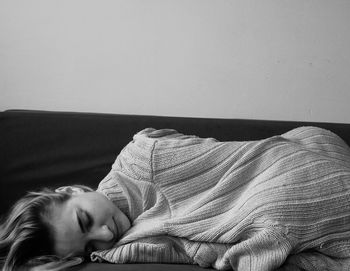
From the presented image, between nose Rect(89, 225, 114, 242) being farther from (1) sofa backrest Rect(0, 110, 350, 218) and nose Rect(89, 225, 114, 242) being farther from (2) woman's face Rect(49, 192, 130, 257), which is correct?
(1) sofa backrest Rect(0, 110, 350, 218)

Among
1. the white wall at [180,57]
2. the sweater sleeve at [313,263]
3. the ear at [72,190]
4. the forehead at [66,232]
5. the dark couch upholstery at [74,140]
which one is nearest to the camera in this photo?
A: the sweater sleeve at [313,263]

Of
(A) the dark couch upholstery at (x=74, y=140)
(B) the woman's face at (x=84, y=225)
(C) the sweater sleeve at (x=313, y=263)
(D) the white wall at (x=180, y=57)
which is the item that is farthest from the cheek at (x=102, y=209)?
(D) the white wall at (x=180, y=57)

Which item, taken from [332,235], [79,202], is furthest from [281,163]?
[79,202]

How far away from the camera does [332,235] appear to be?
1.02m

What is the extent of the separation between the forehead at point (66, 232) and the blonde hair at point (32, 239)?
0.06 ft

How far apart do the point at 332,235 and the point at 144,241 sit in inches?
18.2

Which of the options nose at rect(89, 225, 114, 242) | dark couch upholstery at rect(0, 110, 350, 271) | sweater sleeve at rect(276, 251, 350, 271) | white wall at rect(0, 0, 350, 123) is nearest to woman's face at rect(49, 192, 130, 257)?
nose at rect(89, 225, 114, 242)

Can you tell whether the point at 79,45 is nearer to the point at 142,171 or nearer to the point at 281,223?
the point at 142,171

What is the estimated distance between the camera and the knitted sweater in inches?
39.8

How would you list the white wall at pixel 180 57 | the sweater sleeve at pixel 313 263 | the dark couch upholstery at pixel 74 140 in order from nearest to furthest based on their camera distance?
1. the sweater sleeve at pixel 313 263
2. the dark couch upholstery at pixel 74 140
3. the white wall at pixel 180 57

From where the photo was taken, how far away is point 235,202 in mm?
1128

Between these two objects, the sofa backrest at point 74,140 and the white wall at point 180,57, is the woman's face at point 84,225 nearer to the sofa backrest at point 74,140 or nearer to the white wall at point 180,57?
the sofa backrest at point 74,140

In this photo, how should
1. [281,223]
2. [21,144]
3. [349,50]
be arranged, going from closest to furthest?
[281,223]
[21,144]
[349,50]

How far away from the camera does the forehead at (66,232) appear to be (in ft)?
3.59
